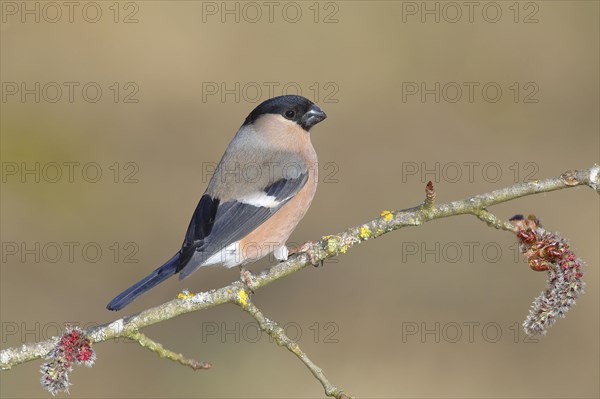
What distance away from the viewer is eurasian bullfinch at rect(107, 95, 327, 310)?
4.75 meters

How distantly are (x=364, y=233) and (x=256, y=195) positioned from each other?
4.63 ft

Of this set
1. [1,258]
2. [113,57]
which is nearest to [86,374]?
[1,258]

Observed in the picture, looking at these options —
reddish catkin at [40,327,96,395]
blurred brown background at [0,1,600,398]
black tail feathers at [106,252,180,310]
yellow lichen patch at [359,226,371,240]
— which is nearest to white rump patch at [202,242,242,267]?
black tail feathers at [106,252,180,310]

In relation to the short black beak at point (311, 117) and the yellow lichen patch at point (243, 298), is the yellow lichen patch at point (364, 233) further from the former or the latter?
the short black beak at point (311, 117)

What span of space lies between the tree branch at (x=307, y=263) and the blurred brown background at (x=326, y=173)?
388 cm

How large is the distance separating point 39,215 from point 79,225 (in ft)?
1.84

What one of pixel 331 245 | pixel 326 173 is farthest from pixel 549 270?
pixel 326 173

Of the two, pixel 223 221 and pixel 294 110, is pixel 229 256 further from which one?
pixel 294 110

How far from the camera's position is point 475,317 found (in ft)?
26.8

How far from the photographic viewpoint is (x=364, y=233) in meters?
3.73

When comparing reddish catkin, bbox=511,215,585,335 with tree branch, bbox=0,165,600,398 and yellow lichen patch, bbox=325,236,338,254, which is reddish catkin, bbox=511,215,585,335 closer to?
tree branch, bbox=0,165,600,398

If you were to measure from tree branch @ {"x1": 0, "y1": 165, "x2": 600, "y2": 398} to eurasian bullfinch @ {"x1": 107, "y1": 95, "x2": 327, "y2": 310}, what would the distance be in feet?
2.58

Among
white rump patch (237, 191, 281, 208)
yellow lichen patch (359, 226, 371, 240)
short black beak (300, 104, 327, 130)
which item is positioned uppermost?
short black beak (300, 104, 327, 130)

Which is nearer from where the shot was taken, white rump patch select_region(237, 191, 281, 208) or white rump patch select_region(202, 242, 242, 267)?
white rump patch select_region(202, 242, 242, 267)
